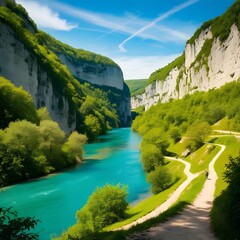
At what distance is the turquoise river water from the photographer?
3080 cm

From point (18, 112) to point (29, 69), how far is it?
26076mm

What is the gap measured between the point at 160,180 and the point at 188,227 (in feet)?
78.7

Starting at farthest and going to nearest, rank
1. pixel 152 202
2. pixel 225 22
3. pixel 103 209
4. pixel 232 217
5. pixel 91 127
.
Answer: pixel 91 127 < pixel 225 22 < pixel 152 202 < pixel 103 209 < pixel 232 217

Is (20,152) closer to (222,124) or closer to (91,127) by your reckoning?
(222,124)

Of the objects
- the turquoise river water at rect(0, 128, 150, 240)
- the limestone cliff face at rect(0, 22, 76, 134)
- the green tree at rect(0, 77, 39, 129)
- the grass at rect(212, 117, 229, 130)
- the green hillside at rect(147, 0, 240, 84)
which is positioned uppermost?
the green hillside at rect(147, 0, 240, 84)

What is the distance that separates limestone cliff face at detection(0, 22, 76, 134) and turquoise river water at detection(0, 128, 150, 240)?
30966 mm

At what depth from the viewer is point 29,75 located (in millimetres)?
82375

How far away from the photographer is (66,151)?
6059cm

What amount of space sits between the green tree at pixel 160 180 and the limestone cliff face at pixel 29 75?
47999 mm

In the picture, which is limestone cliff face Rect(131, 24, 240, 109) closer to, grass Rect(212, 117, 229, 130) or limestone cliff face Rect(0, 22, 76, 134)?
grass Rect(212, 117, 229, 130)

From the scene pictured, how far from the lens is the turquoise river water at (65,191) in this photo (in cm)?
3080

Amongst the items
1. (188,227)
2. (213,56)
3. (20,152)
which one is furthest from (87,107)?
(188,227)

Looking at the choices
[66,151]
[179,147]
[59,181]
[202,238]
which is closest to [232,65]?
[179,147]

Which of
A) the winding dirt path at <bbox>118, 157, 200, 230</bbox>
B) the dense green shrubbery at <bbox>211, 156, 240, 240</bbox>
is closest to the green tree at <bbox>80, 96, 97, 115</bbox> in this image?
the winding dirt path at <bbox>118, 157, 200, 230</bbox>
